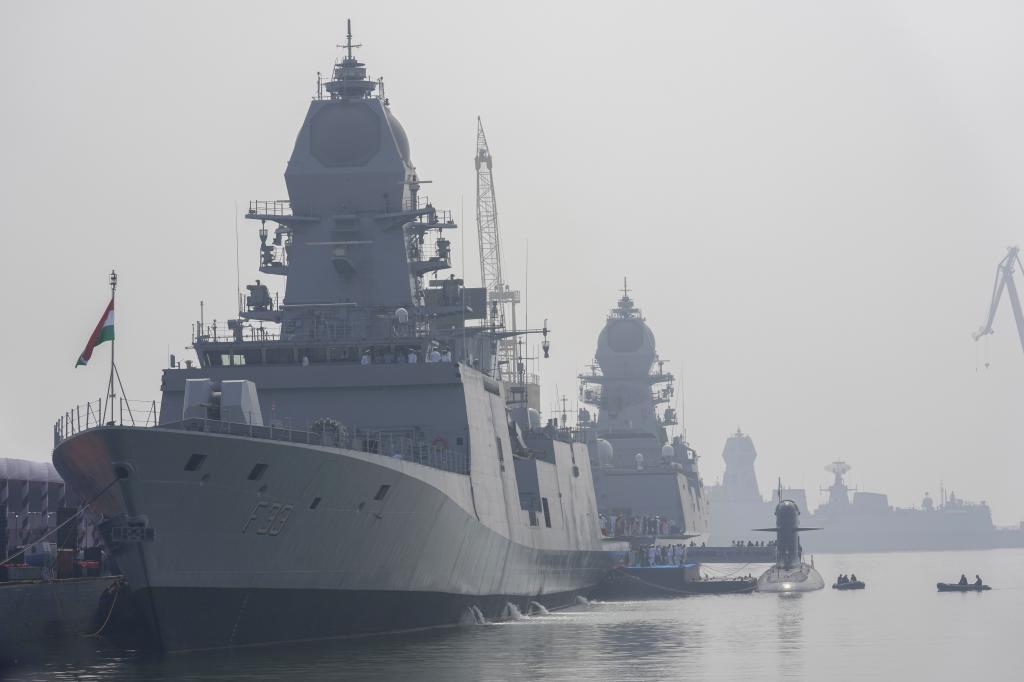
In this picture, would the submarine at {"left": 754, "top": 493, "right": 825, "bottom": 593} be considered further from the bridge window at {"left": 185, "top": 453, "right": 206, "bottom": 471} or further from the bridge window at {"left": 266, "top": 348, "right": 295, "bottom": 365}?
the bridge window at {"left": 185, "top": 453, "right": 206, "bottom": 471}

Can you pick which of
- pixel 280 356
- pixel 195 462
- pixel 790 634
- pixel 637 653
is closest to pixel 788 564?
pixel 790 634

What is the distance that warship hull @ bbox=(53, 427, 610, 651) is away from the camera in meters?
30.3

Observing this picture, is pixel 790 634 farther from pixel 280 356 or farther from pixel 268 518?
pixel 268 518

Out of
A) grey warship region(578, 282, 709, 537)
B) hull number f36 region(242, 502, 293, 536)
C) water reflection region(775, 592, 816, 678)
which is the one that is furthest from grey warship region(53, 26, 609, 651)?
grey warship region(578, 282, 709, 537)

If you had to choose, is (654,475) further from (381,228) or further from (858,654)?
(858,654)

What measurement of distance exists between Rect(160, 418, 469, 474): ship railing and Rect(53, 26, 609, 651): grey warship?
7cm

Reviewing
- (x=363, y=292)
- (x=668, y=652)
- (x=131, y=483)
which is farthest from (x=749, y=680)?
(x=363, y=292)

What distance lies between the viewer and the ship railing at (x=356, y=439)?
102ft

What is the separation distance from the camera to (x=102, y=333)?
3316cm

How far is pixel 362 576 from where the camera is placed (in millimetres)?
35031

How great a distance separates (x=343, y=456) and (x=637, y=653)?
819 cm

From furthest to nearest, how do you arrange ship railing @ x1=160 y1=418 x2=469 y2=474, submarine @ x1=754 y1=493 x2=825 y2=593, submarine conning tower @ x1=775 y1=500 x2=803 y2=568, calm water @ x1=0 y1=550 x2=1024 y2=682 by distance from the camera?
1. submarine conning tower @ x1=775 y1=500 x2=803 y2=568
2. submarine @ x1=754 y1=493 x2=825 y2=593
3. ship railing @ x1=160 y1=418 x2=469 y2=474
4. calm water @ x1=0 y1=550 x2=1024 y2=682

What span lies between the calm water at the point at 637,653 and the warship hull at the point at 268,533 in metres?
0.72

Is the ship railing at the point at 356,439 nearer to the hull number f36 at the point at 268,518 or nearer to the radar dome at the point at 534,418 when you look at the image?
the hull number f36 at the point at 268,518
